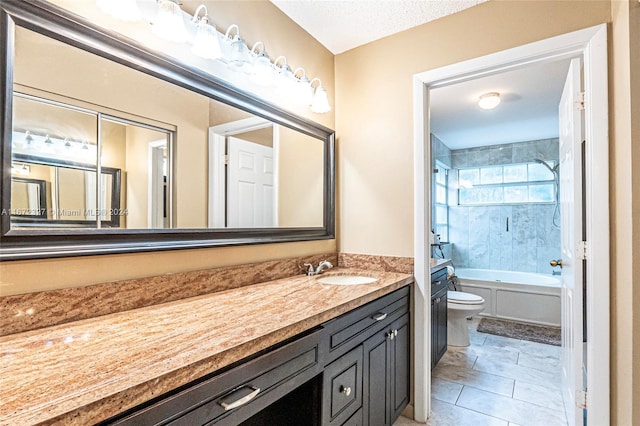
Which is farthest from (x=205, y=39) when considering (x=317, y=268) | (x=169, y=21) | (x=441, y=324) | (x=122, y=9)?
(x=441, y=324)

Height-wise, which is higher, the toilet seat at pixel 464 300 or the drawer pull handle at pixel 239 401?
the drawer pull handle at pixel 239 401

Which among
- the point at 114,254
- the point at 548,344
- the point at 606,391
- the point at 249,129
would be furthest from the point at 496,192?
the point at 114,254

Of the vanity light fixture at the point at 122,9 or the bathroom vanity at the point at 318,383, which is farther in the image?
the vanity light fixture at the point at 122,9

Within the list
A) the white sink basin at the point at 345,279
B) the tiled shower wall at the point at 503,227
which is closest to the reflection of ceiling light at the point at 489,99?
the tiled shower wall at the point at 503,227

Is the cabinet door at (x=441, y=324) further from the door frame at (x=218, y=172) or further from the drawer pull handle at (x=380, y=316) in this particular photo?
the door frame at (x=218, y=172)

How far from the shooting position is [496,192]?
4934mm

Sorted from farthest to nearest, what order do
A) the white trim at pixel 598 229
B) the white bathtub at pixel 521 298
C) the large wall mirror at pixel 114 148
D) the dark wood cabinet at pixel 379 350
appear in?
the white bathtub at pixel 521 298, the white trim at pixel 598 229, the dark wood cabinet at pixel 379 350, the large wall mirror at pixel 114 148

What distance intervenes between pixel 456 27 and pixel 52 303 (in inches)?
92.4

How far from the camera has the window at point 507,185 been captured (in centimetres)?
458

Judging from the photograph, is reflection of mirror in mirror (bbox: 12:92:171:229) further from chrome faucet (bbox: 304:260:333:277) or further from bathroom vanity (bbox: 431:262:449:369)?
bathroom vanity (bbox: 431:262:449:369)

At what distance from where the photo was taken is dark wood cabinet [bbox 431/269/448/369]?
93.6 inches

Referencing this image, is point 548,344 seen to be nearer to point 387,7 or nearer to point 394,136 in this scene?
point 394,136

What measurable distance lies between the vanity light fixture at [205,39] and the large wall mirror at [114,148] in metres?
0.10

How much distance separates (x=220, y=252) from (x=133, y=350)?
29.9 inches
